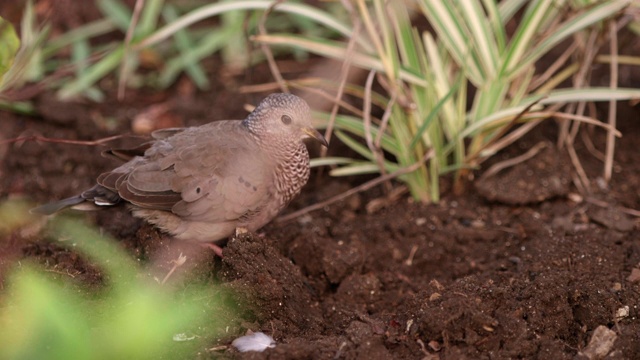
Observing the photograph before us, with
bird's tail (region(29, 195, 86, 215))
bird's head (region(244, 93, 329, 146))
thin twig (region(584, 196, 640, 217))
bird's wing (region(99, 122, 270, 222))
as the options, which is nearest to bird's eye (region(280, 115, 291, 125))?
bird's head (region(244, 93, 329, 146))

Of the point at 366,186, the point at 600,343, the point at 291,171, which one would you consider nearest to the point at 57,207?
the point at 291,171

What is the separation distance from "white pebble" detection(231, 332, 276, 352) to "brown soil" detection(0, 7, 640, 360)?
42mm

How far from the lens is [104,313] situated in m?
2.90


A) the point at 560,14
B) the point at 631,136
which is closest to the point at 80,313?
the point at 560,14

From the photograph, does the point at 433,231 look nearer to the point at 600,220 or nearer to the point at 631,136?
the point at 600,220

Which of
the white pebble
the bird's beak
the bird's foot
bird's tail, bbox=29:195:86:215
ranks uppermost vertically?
the bird's beak

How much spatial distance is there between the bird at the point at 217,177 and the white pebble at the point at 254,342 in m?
0.64

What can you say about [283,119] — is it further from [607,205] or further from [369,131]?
[607,205]

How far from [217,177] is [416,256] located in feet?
3.42

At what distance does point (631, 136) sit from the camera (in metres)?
4.45

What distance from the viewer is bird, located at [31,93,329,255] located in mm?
3277

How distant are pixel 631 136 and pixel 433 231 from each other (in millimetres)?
1417

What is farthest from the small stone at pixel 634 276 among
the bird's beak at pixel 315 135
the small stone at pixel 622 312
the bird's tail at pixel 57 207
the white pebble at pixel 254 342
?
the bird's tail at pixel 57 207

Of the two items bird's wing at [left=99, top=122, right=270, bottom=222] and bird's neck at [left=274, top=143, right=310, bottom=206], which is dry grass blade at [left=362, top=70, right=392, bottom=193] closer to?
bird's neck at [left=274, top=143, right=310, bottom=206]
